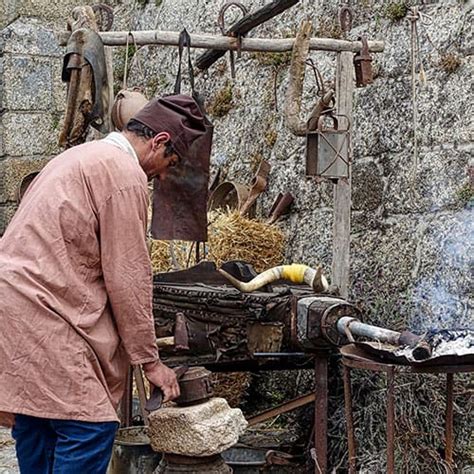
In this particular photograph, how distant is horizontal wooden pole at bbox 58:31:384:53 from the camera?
457 centimetres

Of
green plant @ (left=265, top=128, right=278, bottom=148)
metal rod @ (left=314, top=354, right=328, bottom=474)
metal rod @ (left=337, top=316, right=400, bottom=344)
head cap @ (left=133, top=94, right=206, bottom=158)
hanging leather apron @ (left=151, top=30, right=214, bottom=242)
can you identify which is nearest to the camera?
head cap @ (left=133, top=94, right=206, bottom=158)

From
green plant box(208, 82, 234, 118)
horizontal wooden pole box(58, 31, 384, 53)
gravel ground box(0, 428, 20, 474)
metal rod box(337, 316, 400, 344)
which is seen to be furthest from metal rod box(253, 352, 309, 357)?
green plant box(208, 82, 234, 118)

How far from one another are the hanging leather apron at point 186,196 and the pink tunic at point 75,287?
1.43 m

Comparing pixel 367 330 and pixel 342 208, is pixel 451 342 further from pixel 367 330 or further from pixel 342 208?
pixel 342 208

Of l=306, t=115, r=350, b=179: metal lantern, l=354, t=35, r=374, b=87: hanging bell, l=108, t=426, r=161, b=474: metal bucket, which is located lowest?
l=108, t=426, r=161, b=474: metal bucket

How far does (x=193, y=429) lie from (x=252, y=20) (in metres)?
2.16

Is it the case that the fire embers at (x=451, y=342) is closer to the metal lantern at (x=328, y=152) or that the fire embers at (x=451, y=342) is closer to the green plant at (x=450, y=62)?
the metal lantern at (x=328, y=152)

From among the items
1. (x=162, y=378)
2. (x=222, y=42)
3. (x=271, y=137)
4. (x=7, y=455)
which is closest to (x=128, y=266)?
(x=162, y=378)

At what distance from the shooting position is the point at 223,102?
714 cm

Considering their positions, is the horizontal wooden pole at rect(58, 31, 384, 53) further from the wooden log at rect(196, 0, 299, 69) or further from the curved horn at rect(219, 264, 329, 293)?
the curved horn at rect(219, 264, 329, 293)

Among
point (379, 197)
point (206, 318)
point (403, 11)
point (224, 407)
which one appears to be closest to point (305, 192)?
point (379, 197)

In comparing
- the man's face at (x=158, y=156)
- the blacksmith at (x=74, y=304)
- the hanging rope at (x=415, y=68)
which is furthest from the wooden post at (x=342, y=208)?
the blacksmith at (x=74, y=304)

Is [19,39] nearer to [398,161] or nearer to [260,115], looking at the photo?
[260,115]

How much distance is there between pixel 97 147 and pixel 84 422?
91 cm
